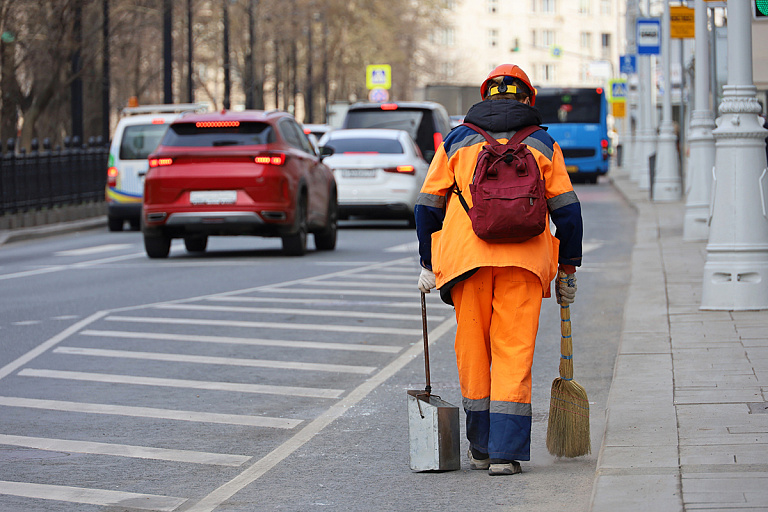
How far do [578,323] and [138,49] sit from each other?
128 ft

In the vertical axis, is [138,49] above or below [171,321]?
above

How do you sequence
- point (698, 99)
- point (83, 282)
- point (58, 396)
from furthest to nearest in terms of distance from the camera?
point (698, 99)
point (83, 282)
point (58, 396)

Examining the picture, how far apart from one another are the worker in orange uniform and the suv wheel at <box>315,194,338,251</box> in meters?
12.9

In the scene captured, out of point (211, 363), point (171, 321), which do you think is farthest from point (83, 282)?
point (211, 363)

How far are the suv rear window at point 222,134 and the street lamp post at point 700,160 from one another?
17.0 feet

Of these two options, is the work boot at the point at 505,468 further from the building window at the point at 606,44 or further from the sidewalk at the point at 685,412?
the building window at the point at 606,44

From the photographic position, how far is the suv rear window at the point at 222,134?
17000 millimetres

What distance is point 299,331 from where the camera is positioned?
420 inches

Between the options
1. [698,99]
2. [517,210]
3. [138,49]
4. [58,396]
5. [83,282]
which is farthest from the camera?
[138,49]

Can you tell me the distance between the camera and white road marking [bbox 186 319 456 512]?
561cm

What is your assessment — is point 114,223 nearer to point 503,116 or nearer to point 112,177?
point 112,177

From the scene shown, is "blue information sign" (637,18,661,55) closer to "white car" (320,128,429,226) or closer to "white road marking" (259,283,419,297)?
"white car" (320,128,429,226)

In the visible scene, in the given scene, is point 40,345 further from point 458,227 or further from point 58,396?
point 458,227

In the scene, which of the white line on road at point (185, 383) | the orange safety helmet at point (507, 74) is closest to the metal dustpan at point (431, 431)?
the orange safety helmet at point (507, 74)
